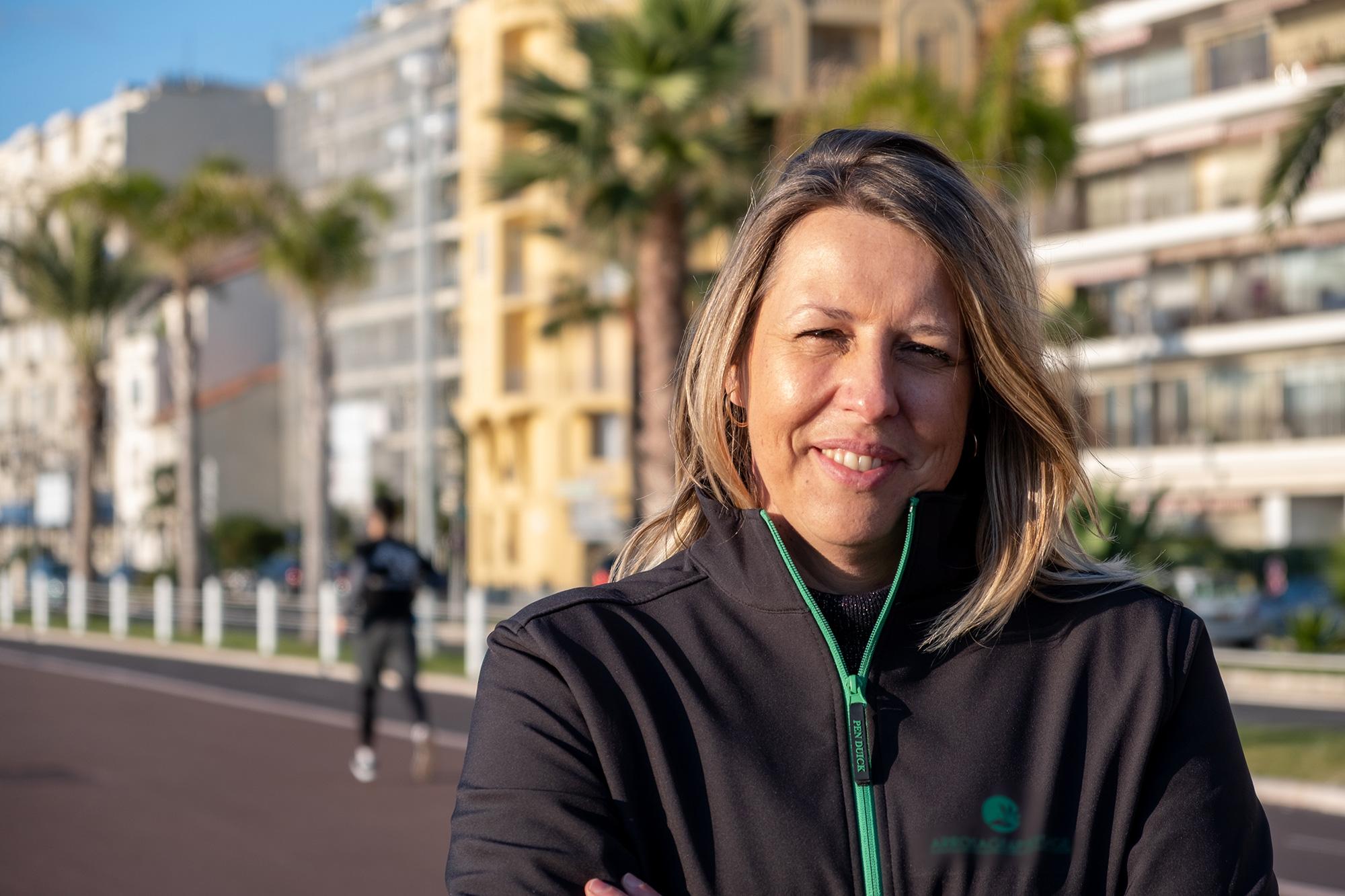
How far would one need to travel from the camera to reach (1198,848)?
184 cm

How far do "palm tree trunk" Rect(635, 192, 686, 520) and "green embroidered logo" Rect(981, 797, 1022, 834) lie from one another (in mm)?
18300

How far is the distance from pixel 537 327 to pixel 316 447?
16.6m

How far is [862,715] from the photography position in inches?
71.9

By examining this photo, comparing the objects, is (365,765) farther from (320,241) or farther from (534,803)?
(320,241)

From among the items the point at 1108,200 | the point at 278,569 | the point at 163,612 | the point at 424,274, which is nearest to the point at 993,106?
the point at 424,274

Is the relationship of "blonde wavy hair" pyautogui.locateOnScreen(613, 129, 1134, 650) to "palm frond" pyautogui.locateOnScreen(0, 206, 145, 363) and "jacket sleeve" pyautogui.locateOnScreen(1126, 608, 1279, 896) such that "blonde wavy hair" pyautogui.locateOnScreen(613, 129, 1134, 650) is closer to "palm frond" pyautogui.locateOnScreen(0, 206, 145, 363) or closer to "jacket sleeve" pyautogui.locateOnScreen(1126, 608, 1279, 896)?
"jacket sleeve" pyautogui.locateOnScreen(1126, 608, 1279, 896)

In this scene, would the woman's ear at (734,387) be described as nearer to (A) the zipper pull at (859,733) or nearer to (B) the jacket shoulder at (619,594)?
Result: (B) the jacket shoulder at (619,594)

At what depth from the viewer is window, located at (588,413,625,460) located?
5438 cm

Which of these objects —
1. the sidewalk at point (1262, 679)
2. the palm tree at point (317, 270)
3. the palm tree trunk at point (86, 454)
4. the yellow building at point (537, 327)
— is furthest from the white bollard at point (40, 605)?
the yellow building at point (537, 327)

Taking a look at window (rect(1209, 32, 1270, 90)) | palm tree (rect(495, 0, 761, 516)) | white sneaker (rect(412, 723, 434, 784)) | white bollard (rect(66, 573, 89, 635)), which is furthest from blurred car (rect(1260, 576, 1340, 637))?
white bollard (rect(66, 573, 89, 635))

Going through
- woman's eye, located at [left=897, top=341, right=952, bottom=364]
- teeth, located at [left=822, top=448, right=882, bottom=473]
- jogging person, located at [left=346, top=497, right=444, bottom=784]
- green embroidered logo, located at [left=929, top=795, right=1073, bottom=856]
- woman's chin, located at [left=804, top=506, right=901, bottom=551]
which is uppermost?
woman's eye, located at [left=897, top=341, right=952, bottom=364]

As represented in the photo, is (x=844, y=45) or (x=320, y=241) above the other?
(x=844, y=45)

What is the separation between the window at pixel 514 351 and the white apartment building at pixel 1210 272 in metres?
18.2

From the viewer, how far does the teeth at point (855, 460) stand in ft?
6.51
